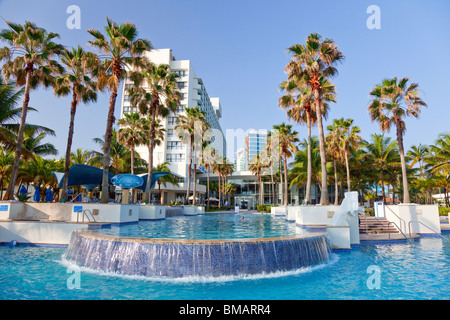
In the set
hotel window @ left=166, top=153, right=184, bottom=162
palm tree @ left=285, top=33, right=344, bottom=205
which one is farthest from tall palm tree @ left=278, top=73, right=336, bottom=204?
hotel window @ left=166, top=153, right=184, bottom=162

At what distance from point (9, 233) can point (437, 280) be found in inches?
650

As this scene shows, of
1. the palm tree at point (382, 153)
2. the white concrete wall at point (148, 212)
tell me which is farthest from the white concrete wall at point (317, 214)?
the palm tree at point (382, 153)

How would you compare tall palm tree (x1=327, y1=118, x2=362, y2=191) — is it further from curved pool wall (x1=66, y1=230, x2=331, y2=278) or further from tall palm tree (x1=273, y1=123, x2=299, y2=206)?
curved pool wall (x1=66, y1=230, x2=331, y2=278)

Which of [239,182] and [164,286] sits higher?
[239,182]

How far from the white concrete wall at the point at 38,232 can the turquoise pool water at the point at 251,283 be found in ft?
7.10

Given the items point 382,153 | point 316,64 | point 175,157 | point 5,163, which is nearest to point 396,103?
point 316,64

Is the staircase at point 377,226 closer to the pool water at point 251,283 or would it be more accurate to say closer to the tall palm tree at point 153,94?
the pool water at point 251,283

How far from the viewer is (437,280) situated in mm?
7699

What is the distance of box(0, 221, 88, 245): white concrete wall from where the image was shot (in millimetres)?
12541

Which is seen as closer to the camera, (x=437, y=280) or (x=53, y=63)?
(x=437, y=280)

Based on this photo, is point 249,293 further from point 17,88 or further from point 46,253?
point 17,88

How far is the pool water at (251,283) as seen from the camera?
6418 millimetres

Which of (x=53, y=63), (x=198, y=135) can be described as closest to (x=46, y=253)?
(x=53, y=63)

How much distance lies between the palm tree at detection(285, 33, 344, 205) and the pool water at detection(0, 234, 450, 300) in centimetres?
1113
